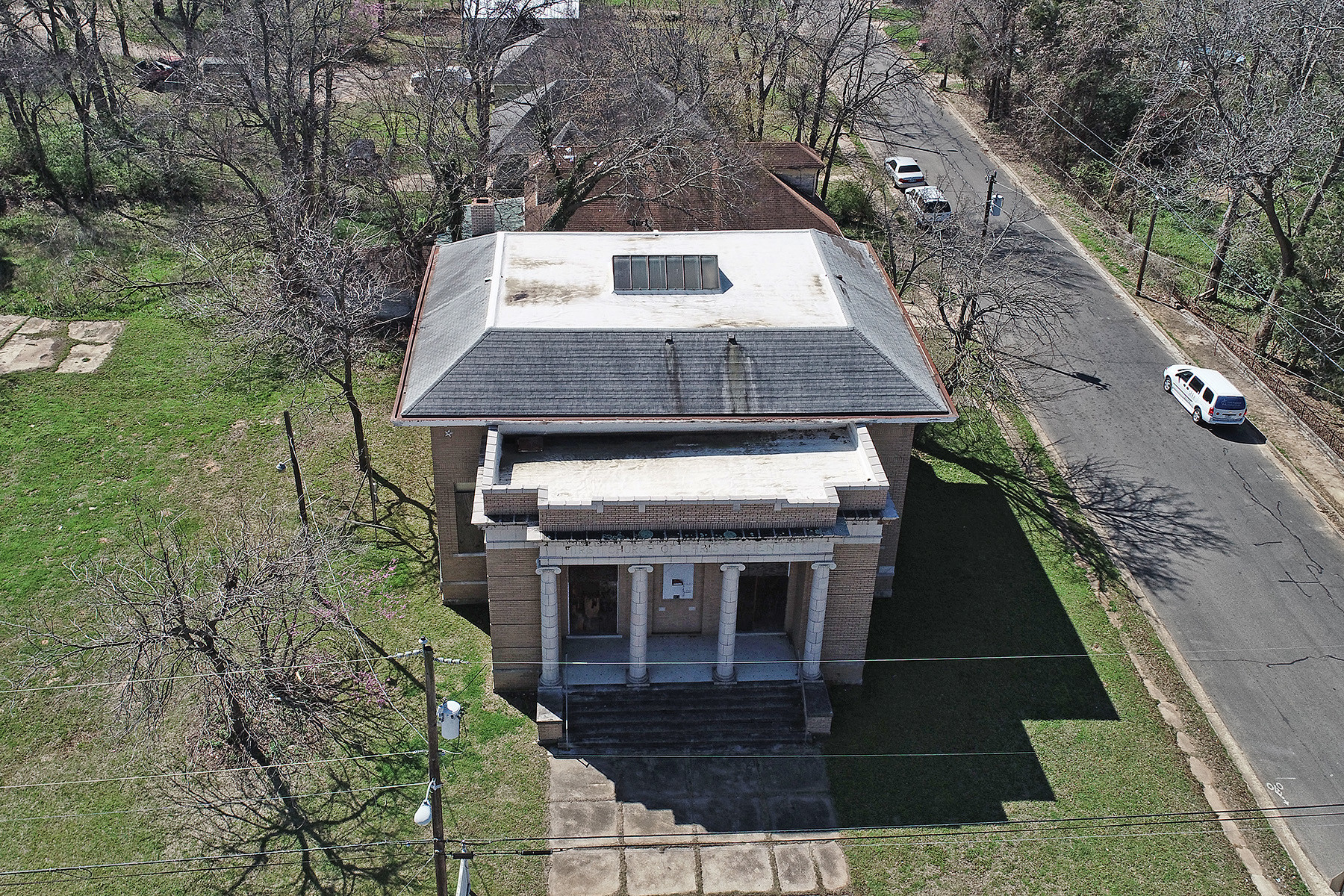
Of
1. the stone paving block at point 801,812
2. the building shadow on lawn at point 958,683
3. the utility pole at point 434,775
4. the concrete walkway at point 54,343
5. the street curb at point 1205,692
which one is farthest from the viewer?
the concrete walkway at point 54,343

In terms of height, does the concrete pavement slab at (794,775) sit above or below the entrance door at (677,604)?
below

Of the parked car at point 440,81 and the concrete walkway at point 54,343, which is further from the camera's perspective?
the parked car at point 440,81

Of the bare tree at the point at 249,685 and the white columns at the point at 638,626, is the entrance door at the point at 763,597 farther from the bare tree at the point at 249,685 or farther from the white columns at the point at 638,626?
the bare tree at the point at 249,685

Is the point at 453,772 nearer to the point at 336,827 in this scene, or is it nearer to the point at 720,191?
the point at 336,827

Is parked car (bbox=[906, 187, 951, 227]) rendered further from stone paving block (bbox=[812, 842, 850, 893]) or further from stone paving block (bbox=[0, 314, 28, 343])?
stone paving block (bbox=[0, 314, 28, 343])

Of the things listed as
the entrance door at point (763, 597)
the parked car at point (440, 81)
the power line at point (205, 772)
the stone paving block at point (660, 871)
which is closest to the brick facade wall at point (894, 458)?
the entrance door at point (763, 597)

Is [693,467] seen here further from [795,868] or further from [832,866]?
[832,866]

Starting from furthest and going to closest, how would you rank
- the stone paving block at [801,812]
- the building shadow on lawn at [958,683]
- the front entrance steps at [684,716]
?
the front entrance steps at [684,716] → the building shadow on lawn at [958,683] → the stone paving block at [801,812]
